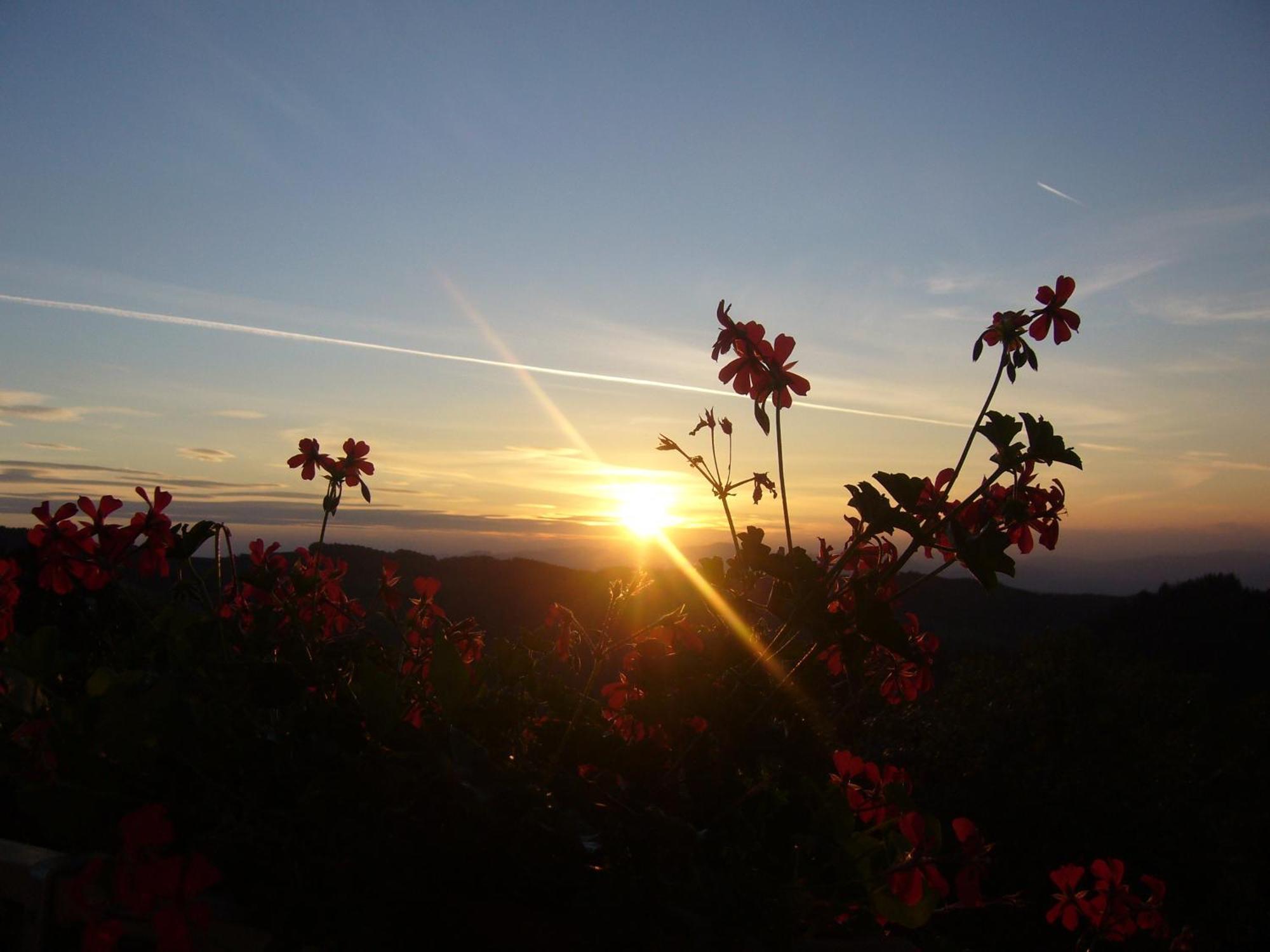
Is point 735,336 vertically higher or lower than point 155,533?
higher

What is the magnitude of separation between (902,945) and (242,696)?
116 cm

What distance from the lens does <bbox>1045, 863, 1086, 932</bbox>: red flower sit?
288 cm

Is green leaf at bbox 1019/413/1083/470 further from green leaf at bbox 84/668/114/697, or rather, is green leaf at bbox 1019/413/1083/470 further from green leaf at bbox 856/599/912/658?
green leaf at bbox 84/668/114/697

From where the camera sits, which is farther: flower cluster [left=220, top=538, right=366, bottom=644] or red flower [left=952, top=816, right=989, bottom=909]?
flower cluster [left=220, top=538, right=366, bottom=644]

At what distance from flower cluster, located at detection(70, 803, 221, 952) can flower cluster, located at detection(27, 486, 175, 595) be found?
65 cm

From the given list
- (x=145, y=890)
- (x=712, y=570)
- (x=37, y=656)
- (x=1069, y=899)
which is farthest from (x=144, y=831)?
(x=1069, y=899)

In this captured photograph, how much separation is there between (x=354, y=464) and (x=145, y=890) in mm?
1327

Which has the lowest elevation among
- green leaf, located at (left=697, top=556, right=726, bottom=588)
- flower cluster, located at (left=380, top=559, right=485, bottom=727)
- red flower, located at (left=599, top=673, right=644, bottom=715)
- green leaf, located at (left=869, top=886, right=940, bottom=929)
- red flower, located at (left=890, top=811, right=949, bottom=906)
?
green leaf, located at (left=869, top=886, right=940, bottom=929)

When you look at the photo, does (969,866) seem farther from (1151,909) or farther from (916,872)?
(1151,909)

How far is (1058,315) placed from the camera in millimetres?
1866

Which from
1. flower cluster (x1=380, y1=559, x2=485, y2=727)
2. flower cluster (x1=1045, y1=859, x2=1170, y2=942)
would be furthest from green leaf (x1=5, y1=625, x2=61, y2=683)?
flower cluster (x1=1045, y1=859, x2=1170, y2=942)

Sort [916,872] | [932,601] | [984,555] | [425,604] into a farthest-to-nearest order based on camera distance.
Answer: [932,601] → [425,604] → [984,555] → [916,872]

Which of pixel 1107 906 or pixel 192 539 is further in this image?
pixel 1107 906

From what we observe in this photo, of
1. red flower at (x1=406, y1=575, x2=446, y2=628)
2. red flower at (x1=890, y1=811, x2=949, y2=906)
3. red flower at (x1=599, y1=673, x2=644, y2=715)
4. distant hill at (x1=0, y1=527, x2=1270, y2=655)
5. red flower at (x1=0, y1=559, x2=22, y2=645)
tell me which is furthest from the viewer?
distant hill at (x1=0, y1=527, x2=1270, y2=655)
